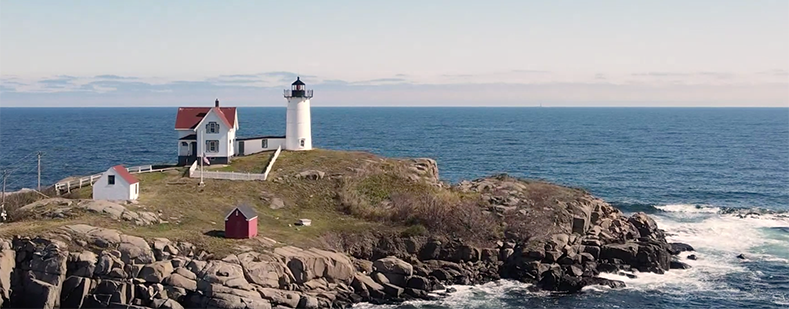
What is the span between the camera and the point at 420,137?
172250 millimetres

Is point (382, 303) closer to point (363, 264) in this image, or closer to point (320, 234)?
point (363, 264)

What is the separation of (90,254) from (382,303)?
18103mm

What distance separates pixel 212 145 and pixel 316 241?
73.2ft

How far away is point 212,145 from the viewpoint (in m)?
70.2

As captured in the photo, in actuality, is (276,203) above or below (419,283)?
above

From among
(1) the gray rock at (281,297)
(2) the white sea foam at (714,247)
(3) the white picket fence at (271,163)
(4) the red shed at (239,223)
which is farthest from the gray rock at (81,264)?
(2) the white sea foam at (714,247)

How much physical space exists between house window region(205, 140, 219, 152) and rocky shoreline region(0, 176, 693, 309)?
2181 centimetres

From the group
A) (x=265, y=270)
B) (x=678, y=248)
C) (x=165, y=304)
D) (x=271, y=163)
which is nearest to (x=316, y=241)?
(x=265, y=270)

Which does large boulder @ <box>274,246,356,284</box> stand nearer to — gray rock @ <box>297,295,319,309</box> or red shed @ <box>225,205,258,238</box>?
gray rock @ <box>297,295,319,309</box>

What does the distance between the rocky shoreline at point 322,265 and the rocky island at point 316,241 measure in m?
0.09

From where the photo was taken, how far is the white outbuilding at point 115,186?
5500 cm

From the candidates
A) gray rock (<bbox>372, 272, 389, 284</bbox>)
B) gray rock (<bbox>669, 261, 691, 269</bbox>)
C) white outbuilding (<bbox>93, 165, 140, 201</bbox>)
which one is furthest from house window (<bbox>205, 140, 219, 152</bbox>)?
gray rock (<bbox>669, 261, 691, 269</bbox>)

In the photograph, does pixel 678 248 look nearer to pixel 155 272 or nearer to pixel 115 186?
pixel 155 272

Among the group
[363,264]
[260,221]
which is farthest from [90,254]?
[363,264]
